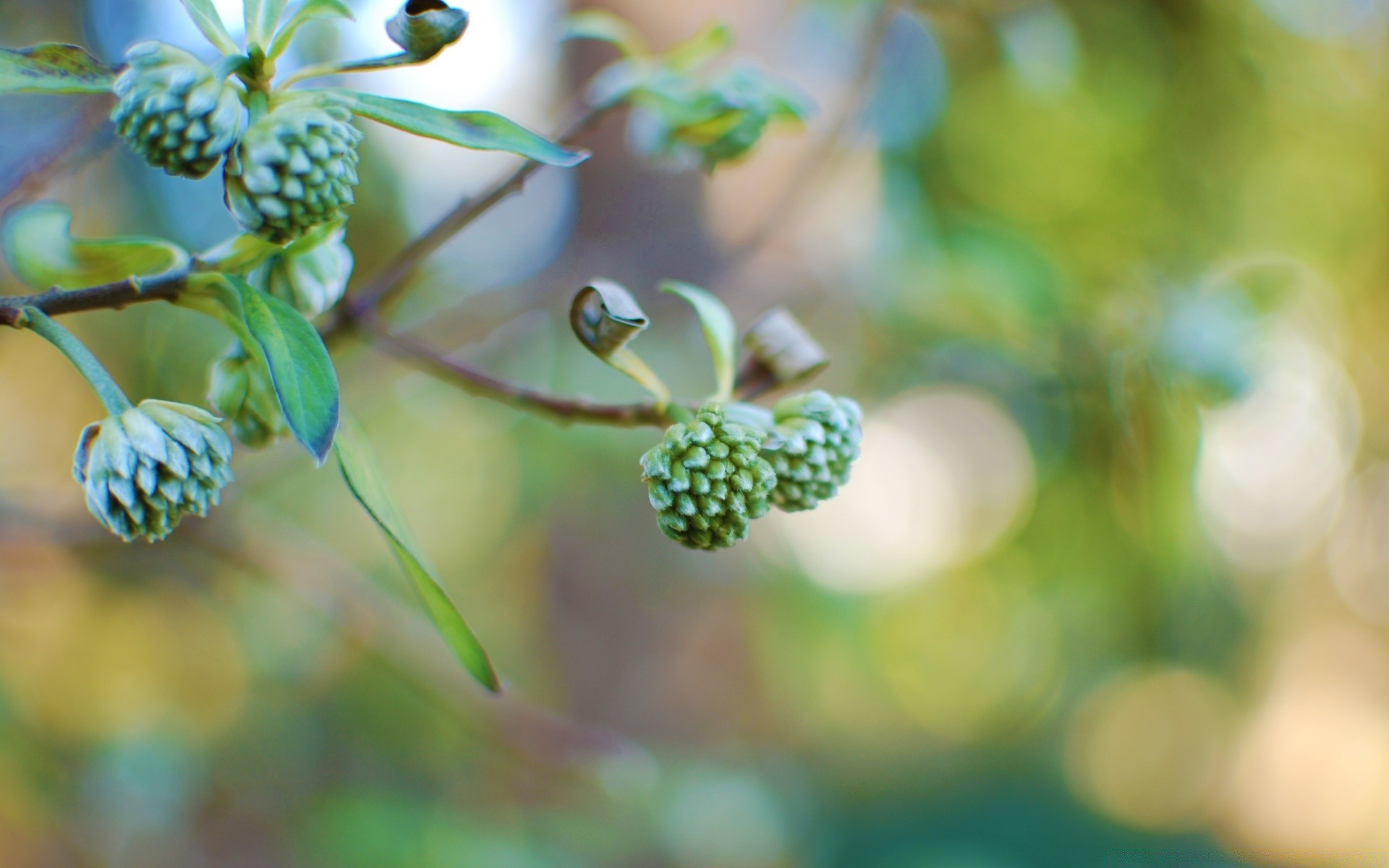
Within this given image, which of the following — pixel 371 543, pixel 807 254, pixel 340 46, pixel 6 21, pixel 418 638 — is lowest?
pixel 371 543

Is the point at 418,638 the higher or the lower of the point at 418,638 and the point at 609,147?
the lower

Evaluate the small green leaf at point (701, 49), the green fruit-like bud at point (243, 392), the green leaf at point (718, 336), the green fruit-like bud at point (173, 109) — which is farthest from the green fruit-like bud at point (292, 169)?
the small green leaf at point (701, 49)

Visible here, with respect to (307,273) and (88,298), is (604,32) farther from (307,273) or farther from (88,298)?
(88,298)

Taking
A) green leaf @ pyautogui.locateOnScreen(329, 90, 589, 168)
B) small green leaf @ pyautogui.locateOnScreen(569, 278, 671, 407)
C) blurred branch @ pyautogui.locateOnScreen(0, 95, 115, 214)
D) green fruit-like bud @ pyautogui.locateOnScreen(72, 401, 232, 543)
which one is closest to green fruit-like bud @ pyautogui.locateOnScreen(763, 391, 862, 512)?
small green leaf @ pyautogui.locateOnScreen(569, 278, 671, 407)

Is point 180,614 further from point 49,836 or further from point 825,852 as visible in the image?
point 825,852

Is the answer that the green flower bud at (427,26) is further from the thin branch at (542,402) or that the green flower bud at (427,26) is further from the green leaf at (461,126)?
the thin branch at (542,402)

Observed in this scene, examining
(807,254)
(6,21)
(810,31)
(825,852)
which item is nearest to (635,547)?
(807,254)
